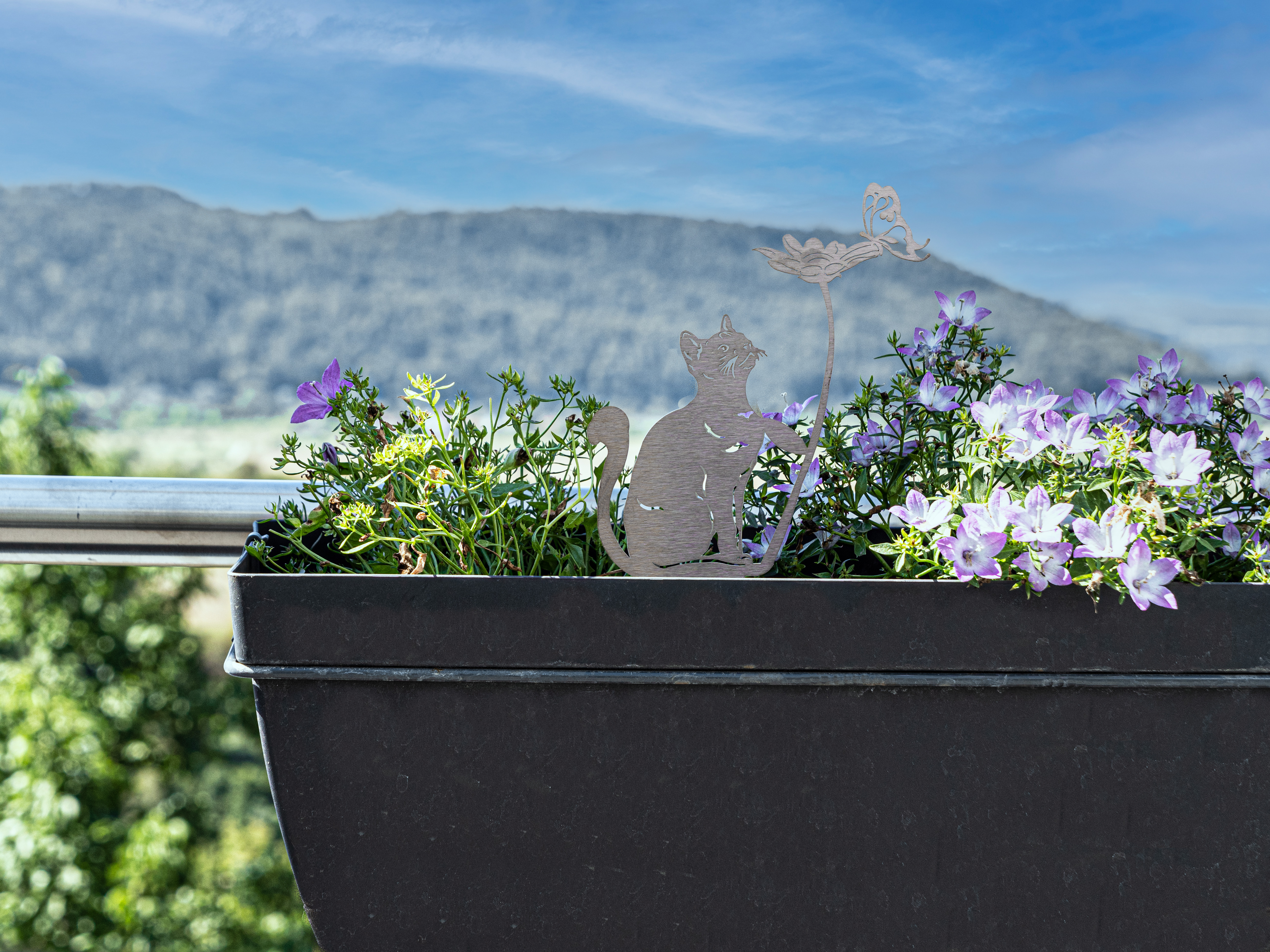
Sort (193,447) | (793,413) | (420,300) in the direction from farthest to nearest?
(193,447) < (420,300) < (793,413)

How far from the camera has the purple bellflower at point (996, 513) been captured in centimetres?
48

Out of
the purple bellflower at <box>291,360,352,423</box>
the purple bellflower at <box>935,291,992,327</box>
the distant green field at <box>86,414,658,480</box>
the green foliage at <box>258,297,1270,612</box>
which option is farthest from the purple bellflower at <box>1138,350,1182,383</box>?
the distant green field at <box>86,414,658,480</box>

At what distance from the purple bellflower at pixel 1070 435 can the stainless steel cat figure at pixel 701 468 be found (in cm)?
14

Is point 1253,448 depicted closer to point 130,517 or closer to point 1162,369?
point 1162,369

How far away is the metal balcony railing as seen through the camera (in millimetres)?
842

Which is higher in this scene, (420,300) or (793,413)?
(420,300)

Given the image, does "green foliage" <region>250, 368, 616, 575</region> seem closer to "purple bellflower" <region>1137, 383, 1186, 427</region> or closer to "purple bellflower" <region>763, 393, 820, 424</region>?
"purple bellflower" <region>763, 393, 820, 424</region>

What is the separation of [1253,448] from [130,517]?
0.95 metres

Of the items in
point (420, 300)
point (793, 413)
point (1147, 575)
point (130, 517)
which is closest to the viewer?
point (1147, 575)

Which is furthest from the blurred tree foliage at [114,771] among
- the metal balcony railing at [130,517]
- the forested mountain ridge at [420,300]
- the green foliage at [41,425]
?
the metal balcony railing at [130,517]

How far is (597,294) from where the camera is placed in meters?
1.74

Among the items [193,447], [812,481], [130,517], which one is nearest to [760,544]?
[812,481]

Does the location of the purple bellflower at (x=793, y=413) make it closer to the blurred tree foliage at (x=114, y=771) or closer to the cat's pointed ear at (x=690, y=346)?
the cat's pointed ear at (x=690, y=346)

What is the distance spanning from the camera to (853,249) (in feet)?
1.81
